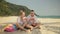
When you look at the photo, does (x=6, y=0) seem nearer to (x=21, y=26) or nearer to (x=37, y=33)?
(x=21, y=26)

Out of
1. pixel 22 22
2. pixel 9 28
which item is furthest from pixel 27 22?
pixel 9 28

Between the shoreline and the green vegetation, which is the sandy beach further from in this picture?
the green vegetation

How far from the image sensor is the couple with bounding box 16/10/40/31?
3.97 meters

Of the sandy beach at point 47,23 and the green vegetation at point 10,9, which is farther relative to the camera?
the green vegetation at point 10,9

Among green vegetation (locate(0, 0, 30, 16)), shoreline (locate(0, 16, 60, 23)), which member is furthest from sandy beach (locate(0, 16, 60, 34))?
green vegetation (locate(0, 0, 30, 16))

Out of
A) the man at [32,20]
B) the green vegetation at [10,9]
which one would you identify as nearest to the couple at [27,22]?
the man at [32,20]

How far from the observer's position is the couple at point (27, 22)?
3.97 m

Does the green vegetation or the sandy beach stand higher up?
the green vegetation

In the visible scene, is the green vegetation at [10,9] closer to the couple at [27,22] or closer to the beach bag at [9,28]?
the couple at [27,22]

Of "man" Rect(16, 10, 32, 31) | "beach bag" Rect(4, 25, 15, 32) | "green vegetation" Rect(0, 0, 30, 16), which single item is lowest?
Result: "beach bag" Rect(4, 25, 15, 32)

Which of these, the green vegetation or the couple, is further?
the green vegetation

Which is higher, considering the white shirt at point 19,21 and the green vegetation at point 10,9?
the green vegetation at point 10,9

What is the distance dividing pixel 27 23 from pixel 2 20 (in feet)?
2.18

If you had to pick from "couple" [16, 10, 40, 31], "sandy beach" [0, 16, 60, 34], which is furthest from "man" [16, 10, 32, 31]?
"sandy beach" [0, 16, 60, 34]
